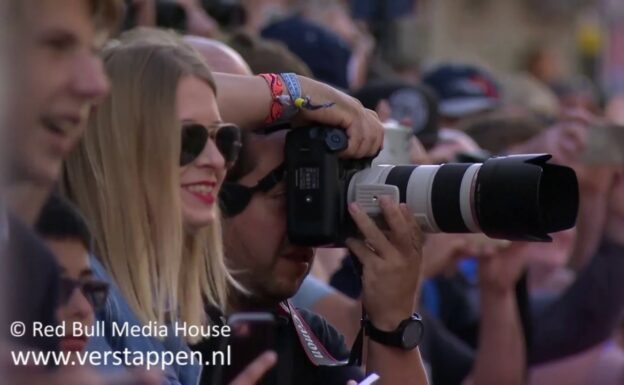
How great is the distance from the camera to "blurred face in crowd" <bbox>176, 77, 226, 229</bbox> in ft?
6.37

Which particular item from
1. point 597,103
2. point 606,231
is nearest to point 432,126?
point 606,231

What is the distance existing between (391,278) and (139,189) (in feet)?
1.95

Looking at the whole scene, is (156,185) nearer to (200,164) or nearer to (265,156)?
(200,164)

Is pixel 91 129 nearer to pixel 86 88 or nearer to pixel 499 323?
pixel 86 88

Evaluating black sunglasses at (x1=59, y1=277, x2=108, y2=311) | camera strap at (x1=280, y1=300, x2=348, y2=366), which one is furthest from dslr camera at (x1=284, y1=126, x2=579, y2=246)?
black sunglasses at (x1=59, y1=277, x2=108, y2=311)

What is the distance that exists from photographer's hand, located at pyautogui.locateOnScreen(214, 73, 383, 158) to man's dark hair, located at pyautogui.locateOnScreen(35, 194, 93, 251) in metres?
0.64

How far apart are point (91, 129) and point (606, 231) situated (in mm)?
2425

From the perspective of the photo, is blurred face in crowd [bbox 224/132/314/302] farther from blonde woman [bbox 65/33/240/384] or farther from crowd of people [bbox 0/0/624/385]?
blonde woman [bbox 65/33/240/384]

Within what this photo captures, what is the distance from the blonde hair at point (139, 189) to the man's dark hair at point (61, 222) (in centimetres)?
6

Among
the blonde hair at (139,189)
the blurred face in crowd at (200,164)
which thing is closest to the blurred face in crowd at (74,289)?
the blonde hair at (139,189)

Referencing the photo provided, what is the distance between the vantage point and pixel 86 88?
141cm

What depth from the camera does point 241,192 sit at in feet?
7.53

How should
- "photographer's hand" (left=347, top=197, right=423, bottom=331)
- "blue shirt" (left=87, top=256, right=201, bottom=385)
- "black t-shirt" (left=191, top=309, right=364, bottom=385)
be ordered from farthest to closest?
"photographer's hand" (left=347, top=197, right=423, bottom=331) < "black t-shirt" (left=191, top=309, right=364, bottom=385) < "blue shirt" (left=87, top=256, right=201, bottom=385)

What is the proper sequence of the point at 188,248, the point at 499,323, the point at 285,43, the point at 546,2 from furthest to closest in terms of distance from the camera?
the point at 546,2 < the point at 285,43 < the point at 499,323 < the point at 188,248
